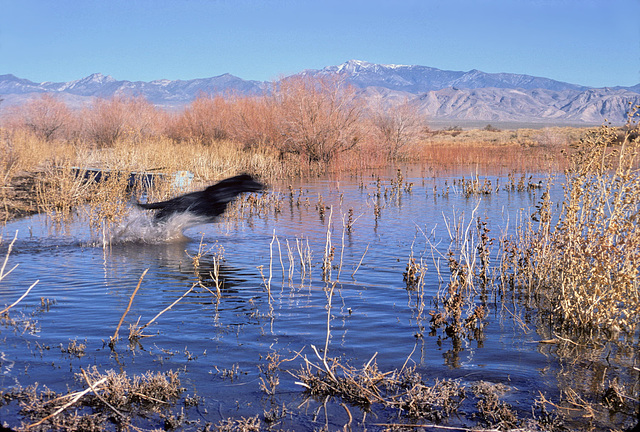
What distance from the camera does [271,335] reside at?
6504 millimetres

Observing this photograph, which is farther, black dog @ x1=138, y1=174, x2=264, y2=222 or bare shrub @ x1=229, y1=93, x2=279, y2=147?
bare shrub @ x1=229, y1=93, x2=279, y2=147

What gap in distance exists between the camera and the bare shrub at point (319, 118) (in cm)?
2889

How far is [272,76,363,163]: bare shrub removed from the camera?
28891mm

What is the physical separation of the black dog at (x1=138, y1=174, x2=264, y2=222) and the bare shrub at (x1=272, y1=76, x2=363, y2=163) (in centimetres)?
1721

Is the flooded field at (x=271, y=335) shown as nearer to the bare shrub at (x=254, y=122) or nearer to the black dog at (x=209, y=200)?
the black dog at (x=209, y=200)

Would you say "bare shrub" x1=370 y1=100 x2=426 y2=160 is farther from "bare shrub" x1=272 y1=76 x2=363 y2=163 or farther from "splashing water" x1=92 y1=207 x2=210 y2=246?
"splashing water" x1=92 y1=207 x2=210 y2=246

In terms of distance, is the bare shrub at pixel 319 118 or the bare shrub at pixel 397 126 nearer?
the bare shrub at pixel 319 118

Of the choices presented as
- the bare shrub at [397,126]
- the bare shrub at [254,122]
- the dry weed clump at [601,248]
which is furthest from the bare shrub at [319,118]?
the dry weed clump at [601,248]

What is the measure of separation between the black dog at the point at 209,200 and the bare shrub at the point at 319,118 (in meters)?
17.2

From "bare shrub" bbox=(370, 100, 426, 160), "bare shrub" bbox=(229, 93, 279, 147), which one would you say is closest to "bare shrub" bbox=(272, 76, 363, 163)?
"bare shrub" bbox=(229, 93, 279, 147)

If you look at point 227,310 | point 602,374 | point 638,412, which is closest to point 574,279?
point 602,374

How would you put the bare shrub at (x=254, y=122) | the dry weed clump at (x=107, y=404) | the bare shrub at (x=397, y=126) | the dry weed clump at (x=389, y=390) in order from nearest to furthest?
the dry weed clump at (x=107, y=404) < the dry weed clump at (x=389, y=390) < the bare shrub at (x=254, y=122) < the bare shrub at (x=397, y=126)

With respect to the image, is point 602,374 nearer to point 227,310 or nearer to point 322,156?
point 227,310

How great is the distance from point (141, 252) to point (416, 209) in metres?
7.92
